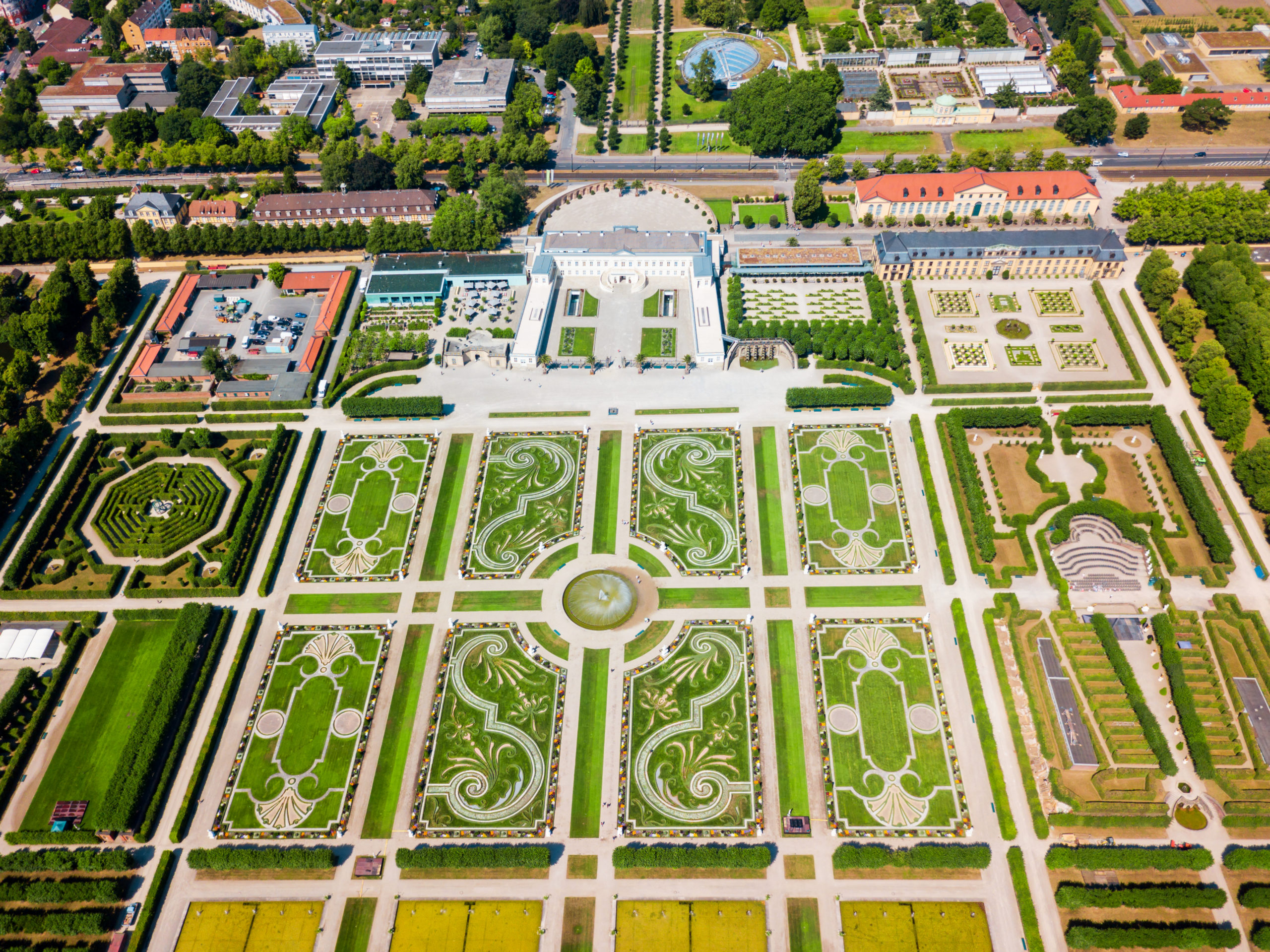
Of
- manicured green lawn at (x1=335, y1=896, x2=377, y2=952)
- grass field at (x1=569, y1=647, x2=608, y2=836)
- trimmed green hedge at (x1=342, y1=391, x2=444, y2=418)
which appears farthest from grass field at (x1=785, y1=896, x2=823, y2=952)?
trimmed green hedge at (x1=342, y1=391, x2=444, y2=418)

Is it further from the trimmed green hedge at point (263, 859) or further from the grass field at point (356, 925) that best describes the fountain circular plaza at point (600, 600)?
the trimmed green hedge at point (263, 859)

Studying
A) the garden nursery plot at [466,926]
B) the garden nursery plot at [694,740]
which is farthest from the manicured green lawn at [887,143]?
the garden nursery plot at [466,926]

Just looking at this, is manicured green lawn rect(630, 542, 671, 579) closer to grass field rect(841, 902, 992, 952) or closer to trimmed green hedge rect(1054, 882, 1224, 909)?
grass field rect(841, 902, 992, 952)

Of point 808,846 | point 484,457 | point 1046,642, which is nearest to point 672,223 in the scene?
point 484,457

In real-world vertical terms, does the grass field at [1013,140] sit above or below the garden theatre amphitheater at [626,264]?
above

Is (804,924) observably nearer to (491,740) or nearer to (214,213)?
(491,740)

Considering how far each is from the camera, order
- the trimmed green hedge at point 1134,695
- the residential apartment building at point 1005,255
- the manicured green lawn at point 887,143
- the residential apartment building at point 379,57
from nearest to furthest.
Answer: the trimmed green hedge at point 1134,695
the residential apartment building at point 1005,255
the manicured green lawn at point 887,143
the residential apartment building at point 379,57

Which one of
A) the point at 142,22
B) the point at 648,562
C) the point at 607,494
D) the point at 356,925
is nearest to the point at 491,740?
the point at 356,925
